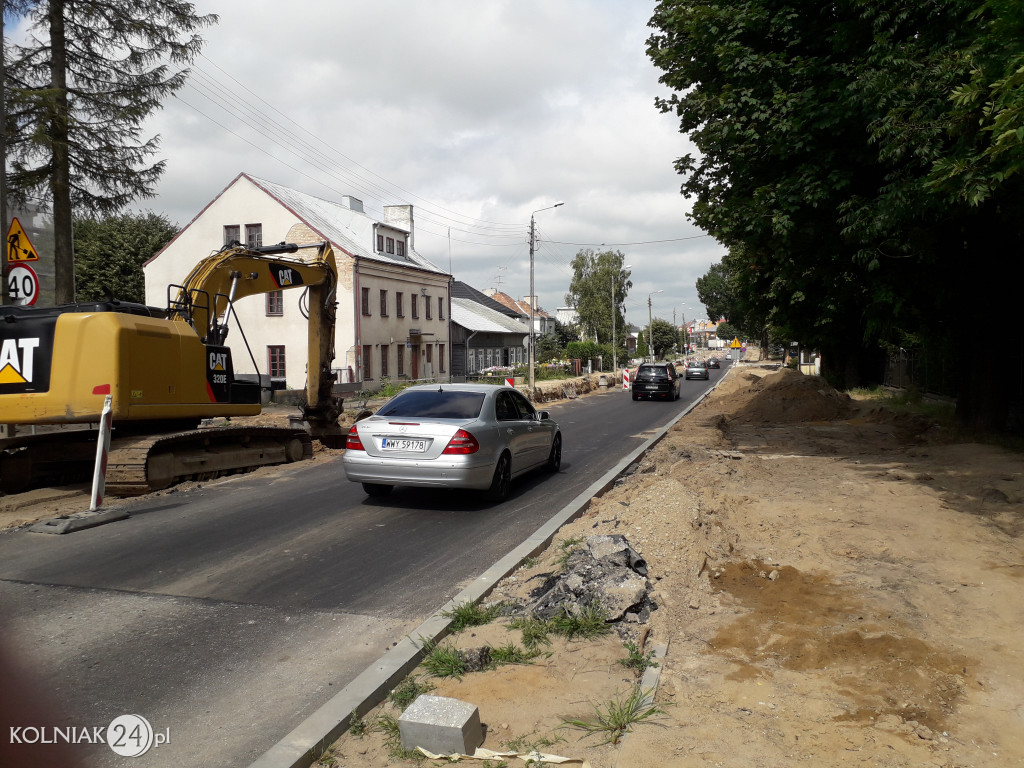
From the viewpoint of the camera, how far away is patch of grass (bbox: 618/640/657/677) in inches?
165

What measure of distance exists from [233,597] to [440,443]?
131 inches

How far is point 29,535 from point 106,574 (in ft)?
6.54

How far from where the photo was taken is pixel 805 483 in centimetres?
965

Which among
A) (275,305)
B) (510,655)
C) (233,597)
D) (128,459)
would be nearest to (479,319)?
(275,305)

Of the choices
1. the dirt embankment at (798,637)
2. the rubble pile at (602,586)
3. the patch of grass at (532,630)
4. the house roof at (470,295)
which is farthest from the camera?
the house roof at (470,295)

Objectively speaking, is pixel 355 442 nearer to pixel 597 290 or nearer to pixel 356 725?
pixel 356 725

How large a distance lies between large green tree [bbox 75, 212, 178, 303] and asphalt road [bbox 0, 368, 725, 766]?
36615 millimetres

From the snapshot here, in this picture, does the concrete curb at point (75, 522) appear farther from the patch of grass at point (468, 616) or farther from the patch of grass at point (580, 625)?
the patch of grass at point (580, 625)

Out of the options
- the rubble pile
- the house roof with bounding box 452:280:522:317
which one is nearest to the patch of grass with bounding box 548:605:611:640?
the rubble pile

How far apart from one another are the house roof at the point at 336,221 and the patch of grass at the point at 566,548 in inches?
1249

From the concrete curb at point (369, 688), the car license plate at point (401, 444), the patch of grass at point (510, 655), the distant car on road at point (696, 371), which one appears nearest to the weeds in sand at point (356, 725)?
the concrete curb at point (369, 688)

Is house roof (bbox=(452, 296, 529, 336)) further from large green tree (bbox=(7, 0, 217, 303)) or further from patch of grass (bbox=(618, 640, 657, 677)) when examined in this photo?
patch of grass (bbox=(618, 640, 657, 677))

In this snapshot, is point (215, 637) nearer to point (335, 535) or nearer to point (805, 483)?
point (335, 535)

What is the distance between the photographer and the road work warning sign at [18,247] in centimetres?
1039
